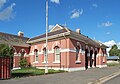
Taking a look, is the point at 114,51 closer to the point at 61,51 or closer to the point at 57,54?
the point at 57,54

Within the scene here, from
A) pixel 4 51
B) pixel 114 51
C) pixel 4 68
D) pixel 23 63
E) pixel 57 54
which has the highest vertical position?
pixel 114 51

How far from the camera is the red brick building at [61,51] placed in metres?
28.4

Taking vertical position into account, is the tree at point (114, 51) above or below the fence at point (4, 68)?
above

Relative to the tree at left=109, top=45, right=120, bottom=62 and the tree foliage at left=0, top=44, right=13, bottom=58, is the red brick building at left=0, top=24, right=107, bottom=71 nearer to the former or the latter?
the tree foliage at left=0, top=44, right=13, bottom=58

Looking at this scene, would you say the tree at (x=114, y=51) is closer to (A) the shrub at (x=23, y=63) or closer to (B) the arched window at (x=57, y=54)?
(A) the shrub at (x=23, y=63)

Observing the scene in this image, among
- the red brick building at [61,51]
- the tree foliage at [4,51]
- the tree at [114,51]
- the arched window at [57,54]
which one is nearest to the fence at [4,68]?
the tree foliage at [4,51]

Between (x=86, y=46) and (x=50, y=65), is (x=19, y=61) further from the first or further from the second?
(x=86, y=46)

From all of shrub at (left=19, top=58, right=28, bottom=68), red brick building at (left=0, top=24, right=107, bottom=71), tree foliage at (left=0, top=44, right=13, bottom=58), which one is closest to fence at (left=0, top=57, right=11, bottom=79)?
tree foliage at (left=0, top=44, right=13, bottom=58)

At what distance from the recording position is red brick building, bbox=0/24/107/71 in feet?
93.0

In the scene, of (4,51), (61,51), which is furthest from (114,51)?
(4,51)

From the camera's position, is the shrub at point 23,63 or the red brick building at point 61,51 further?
the shrub at point 23,63

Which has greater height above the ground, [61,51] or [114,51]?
[114,51]

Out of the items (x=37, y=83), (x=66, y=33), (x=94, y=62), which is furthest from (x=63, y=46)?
(x=37, y=83)

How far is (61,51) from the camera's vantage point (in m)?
29.0
